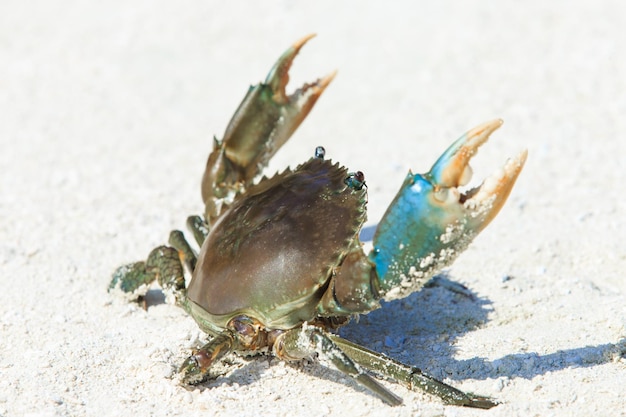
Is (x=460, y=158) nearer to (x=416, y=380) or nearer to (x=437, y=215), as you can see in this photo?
(x=437, y=215)

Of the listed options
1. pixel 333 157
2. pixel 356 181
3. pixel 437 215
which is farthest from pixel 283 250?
pixel 333 157

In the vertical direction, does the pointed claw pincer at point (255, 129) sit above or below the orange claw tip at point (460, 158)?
above

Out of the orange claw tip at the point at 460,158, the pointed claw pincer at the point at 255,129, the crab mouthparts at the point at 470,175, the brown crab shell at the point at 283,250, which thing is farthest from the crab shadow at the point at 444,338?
the pointed claw pincer at the point at 255,129

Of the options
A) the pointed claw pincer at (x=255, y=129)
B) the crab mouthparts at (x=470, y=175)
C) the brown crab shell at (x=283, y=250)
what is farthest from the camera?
the pointed claw pincer at (x=255, y=129)

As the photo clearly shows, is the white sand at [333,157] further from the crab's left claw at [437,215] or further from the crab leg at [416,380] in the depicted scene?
the crab's left claw at [437,215]

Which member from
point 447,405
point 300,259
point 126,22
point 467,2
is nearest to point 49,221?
point 300,259

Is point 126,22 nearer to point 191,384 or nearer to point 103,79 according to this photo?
point 103,79
